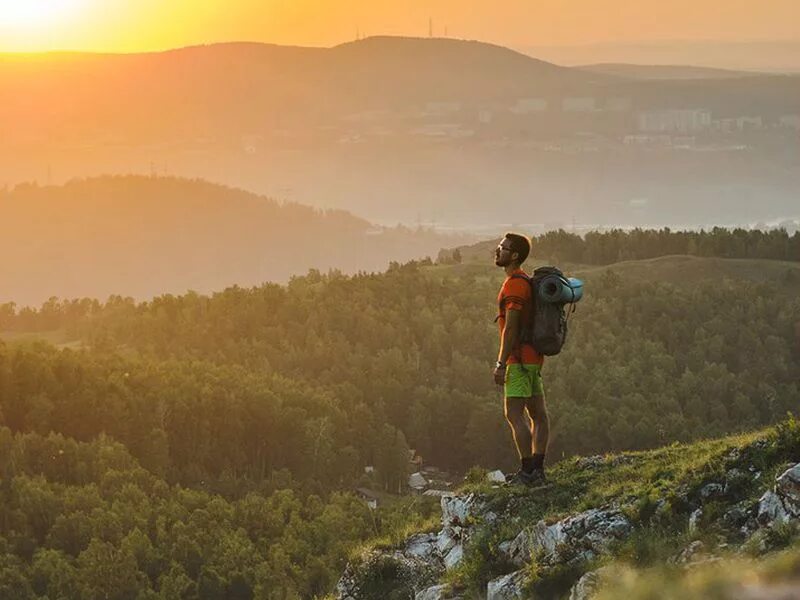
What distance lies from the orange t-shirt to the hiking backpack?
3.9 inches

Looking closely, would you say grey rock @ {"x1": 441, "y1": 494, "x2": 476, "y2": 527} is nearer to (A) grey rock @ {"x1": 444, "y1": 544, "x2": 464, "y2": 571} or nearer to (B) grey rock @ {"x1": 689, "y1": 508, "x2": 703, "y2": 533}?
(A) grey rock @ {"x1": 444, "y1": 544, "x2": 464, "y2": 571}

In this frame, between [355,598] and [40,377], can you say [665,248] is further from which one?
[355,598]

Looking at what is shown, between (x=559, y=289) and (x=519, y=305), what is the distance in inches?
24.6

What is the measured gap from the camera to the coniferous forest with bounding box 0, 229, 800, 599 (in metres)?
65.2

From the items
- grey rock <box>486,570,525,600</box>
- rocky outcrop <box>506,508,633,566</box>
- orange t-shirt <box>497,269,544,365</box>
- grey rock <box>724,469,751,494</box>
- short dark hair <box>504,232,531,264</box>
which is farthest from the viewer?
short dark hair <box>504,232,531,264</box>

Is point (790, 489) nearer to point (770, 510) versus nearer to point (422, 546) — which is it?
point (770, 510)

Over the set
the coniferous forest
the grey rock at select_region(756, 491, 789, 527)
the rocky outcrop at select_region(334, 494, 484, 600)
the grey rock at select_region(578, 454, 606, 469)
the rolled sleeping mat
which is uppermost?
the rolled sleeping mat

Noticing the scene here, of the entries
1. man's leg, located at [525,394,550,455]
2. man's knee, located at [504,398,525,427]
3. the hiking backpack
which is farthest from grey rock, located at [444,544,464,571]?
the hiking backpack

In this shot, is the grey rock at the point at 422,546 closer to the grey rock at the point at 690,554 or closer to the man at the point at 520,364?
the man at the point at 520,364

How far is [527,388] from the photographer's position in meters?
18.8

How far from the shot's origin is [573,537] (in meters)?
16.8

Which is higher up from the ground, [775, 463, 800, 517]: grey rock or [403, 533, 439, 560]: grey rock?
[775, 463, 800, 517]: grey rock

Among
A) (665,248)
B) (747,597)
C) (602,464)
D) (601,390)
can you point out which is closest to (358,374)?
(601,390)

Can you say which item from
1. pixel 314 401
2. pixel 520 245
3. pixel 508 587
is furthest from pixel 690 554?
pixel 314 401
